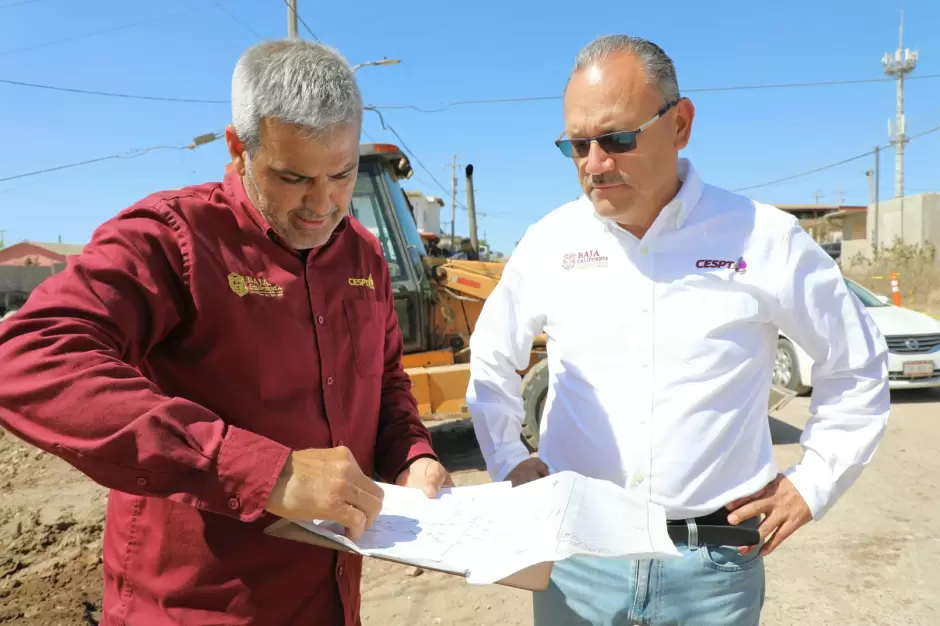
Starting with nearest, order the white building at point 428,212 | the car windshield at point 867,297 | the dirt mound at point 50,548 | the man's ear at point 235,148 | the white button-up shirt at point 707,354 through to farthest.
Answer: the man's ear at point 235,148
the white button-up shirt at point 707,354
the dirt mound at point 50,548
the car windshield at point 867,297
the white building at point 428,212

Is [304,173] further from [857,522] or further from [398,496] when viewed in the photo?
[857,522]

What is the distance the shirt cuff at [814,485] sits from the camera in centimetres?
→ 168

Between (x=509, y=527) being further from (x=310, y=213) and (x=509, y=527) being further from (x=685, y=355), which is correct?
(x=310, y=213)

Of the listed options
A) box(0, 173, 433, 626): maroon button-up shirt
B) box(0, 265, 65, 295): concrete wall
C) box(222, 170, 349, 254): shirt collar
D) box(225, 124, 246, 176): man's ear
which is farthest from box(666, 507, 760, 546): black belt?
box(0, 265, 65, 295): concrete wall

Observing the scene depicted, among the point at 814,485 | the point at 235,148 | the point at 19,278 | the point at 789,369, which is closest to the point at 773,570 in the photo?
the point at 814,485

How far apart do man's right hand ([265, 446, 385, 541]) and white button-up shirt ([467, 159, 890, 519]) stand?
2.49 feet

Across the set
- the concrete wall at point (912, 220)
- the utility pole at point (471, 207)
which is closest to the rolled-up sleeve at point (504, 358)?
the utility pole at point (471, 207)

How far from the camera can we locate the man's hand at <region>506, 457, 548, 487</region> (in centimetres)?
182

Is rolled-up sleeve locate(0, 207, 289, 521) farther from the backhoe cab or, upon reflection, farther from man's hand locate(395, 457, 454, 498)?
the backhoe cab

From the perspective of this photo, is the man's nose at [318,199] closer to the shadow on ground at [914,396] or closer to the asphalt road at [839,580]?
the asphalt road at [839,580]

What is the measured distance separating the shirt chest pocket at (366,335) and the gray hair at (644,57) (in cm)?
81

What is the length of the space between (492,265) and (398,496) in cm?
643

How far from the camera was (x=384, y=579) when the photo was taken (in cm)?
402

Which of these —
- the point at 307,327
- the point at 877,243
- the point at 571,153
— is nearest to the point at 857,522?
the point at 571,153
